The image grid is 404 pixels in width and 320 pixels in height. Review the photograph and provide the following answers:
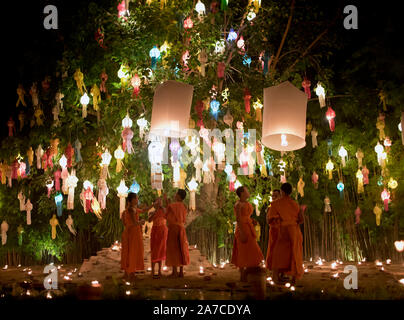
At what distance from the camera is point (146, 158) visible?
24.5ft

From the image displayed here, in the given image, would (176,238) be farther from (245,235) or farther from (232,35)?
(232,35)

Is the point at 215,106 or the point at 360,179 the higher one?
the point at 215,106

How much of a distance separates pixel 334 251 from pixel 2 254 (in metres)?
7.22

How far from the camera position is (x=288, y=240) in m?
5.25

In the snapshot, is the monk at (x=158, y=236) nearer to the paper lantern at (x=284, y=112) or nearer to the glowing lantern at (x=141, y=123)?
the glowing lantern at (x=141, y=123)

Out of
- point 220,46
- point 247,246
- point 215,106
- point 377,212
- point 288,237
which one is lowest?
point 247,246

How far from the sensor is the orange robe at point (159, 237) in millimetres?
6102

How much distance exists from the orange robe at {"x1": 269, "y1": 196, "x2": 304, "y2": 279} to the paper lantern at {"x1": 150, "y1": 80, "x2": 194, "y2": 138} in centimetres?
149

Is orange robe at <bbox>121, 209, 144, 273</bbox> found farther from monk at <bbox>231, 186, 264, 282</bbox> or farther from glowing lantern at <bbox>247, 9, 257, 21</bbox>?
glowing lantern at <bbox>247, 9, 257, 21</bbox>

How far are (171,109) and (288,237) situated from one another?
203 cm

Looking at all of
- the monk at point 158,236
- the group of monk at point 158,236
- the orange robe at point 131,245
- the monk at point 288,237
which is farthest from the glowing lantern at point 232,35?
the orange robe at point 131,245

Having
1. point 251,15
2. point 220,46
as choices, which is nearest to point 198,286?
point 220,46

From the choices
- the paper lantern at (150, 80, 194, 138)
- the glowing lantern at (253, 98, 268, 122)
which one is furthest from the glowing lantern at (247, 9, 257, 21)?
the paper lantern at (150, 80, 194, 138)

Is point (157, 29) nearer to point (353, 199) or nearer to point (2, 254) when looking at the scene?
point (353, 199)
